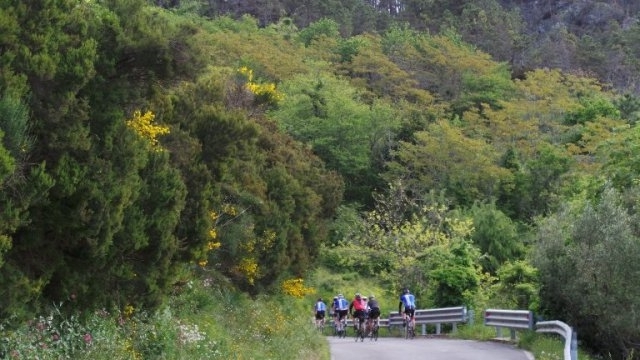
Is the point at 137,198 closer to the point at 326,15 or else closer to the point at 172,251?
the point at 172,251

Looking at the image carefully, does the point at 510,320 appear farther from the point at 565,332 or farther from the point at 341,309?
the point at 341,309

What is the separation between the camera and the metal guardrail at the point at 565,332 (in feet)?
52.7

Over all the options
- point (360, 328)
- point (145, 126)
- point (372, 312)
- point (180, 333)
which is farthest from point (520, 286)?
point (145, 126)

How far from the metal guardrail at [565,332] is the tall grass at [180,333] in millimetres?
5458

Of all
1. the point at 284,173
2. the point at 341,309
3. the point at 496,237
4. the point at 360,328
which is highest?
the point at 284,173

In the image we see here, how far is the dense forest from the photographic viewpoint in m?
11.4

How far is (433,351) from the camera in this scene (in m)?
22.2

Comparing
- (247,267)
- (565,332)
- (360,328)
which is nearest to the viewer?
(565,332)

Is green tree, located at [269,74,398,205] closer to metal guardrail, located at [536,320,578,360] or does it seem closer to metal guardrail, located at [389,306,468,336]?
metal guardrail, located at [389,306,468,336]

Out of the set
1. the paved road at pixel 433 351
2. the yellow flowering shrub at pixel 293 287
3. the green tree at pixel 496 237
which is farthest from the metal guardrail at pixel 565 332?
the green tree at pixel 496 237

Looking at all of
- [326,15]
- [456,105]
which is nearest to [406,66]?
[456,105]

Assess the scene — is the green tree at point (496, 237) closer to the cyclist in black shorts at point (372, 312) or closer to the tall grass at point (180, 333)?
the cyclist in black shorts at point (372, 312)

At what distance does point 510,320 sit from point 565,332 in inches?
185

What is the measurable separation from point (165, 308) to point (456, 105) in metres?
57.6
